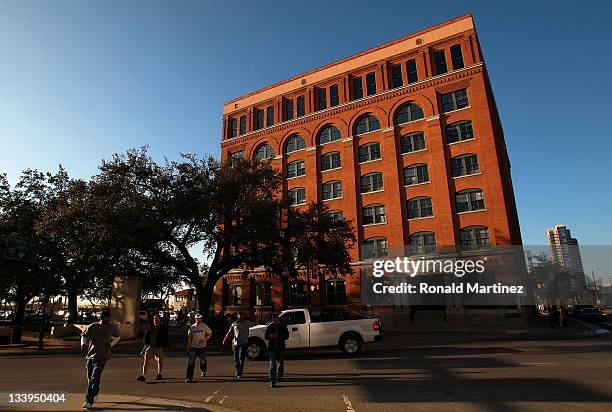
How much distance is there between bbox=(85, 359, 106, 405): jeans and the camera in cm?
714

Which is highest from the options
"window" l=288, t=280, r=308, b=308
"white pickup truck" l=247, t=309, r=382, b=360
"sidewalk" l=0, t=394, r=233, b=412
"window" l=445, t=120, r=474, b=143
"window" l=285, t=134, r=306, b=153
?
"window" l=285, t=134, r=306, b=153

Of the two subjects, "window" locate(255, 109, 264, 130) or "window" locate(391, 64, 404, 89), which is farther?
"window" locate(255, 109, 264, 130)

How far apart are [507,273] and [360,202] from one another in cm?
1389

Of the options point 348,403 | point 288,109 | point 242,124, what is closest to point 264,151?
point 288,109

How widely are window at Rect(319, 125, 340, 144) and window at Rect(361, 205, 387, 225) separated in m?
8.41

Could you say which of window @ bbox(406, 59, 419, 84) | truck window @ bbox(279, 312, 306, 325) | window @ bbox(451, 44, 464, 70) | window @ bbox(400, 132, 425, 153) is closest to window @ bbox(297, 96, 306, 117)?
window @ bbox(406, 59, 419, 84)

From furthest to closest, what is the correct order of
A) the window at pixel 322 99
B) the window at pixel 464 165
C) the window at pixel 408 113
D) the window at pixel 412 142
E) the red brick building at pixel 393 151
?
the window at pixel 322 99 → the window at pixel 408 113 → the window at pixel 412 142 → the window at pixel 464 165 → the red brick building at pixel 393 151

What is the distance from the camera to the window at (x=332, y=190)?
1566 inches

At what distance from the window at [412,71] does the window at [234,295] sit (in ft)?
88.0

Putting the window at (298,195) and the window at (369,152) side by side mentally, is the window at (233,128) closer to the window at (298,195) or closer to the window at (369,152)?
the window at (298,195)

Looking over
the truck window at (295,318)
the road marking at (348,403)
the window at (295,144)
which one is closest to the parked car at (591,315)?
the window at (295,144)

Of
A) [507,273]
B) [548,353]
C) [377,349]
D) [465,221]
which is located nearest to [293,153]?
[465,221]

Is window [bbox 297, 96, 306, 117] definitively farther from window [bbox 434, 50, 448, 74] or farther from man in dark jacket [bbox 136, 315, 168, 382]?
man in dark jacket [bbox 136, 315, 168, 382]

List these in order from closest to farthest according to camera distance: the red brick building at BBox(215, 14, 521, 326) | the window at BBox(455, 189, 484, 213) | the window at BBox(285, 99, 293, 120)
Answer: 1. the window at BBox(455, 189, 484, 213)
2. the red brick building at BBox(215, 14, 521, 326)
3. the window at BBox(285, 99, 293, 120)
